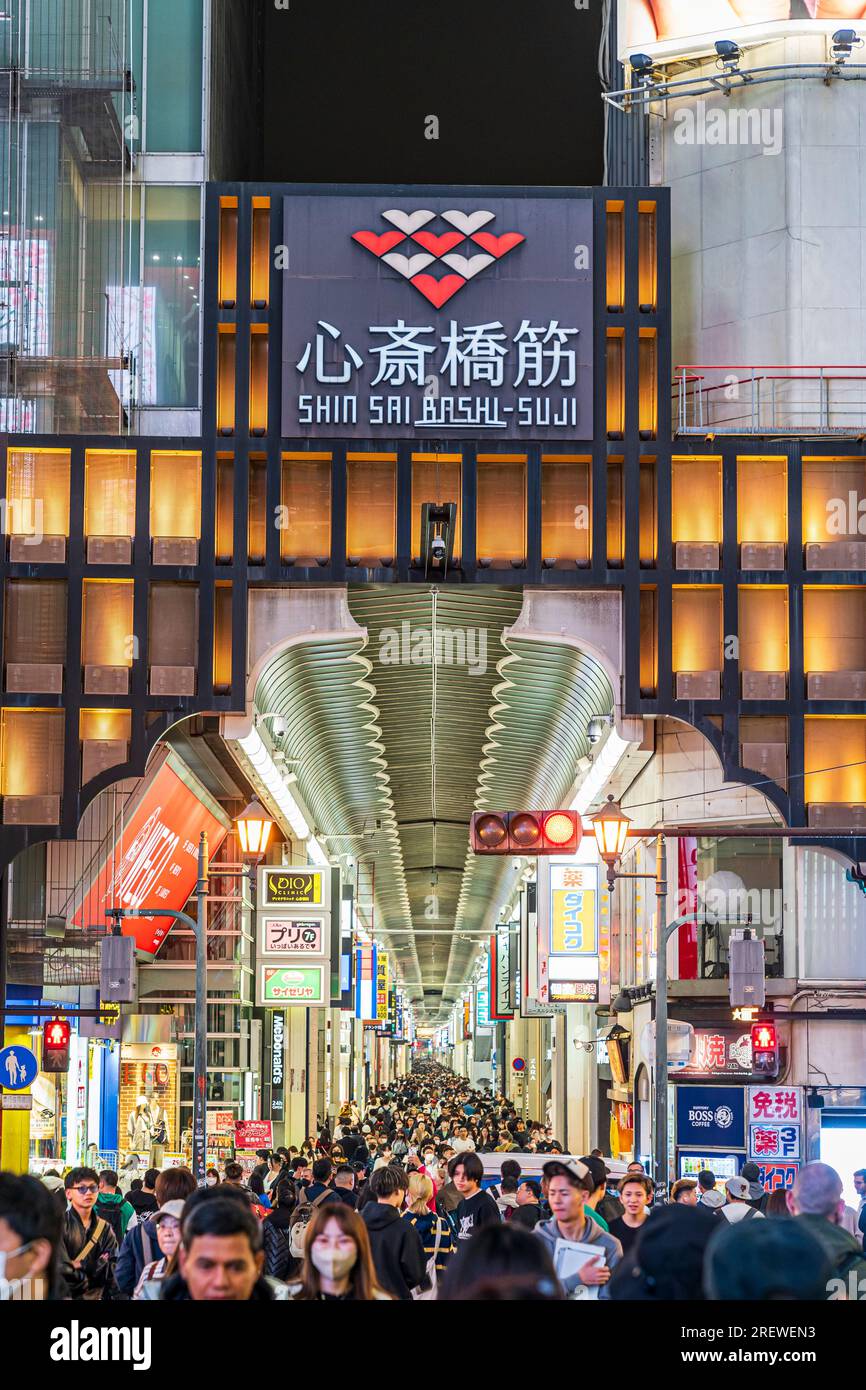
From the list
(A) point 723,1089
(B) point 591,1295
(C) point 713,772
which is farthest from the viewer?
(C) point 713,772

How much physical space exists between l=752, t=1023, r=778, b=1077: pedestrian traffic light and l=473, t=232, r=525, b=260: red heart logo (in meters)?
12.0

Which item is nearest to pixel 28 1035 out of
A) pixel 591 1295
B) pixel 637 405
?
pixel 637 405

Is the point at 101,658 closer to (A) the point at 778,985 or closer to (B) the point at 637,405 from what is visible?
(B) the point at 637,405

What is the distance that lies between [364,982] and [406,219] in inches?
1255

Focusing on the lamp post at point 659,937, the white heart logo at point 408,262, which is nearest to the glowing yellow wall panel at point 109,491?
the white heart logo at point 408,262

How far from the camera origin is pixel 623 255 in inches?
1121

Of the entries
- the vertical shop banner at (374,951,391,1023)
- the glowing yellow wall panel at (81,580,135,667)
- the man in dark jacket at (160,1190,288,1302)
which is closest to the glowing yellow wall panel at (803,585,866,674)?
the glowing yellow wall panel at (81,580,135,667)

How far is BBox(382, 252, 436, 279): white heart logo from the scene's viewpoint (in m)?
28.2

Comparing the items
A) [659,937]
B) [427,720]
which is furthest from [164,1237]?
[427,720]

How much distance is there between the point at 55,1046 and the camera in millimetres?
28719

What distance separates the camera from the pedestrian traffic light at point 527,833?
19.8 meters

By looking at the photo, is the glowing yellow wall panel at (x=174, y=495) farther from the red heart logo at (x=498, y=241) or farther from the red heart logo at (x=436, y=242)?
the red heart logo at (x=498, y=241)

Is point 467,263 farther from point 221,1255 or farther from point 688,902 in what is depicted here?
point 221,1255

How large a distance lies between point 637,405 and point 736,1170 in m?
11.4
